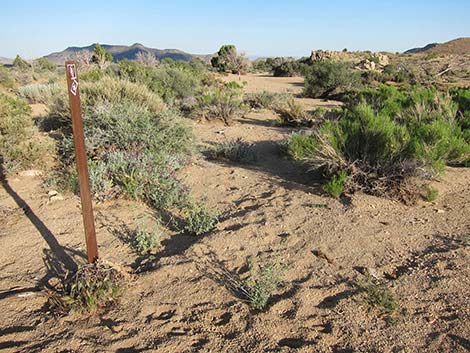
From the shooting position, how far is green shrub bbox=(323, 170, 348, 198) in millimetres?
5051

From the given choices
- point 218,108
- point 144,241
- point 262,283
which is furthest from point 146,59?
point 262,283

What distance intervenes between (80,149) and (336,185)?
3.31m

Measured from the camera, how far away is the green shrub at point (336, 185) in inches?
199

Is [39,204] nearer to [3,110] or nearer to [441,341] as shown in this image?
[3,110]

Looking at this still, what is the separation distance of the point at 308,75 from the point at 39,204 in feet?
48.3

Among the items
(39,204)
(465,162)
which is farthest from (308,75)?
(39,204)

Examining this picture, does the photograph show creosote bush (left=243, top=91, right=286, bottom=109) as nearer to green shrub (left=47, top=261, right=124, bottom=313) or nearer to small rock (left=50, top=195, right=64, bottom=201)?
small rock (left=50, top=195, right=64, bottom=201)

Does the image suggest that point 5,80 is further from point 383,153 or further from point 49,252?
point 383,153

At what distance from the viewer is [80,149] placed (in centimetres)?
289

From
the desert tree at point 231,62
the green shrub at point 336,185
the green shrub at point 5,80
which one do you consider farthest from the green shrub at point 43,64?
the green shrub at point 336,185

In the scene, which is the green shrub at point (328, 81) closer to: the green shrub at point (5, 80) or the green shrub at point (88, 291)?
the green shrub at point (5, 80)

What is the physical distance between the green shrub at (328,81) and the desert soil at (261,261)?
38.5 ft

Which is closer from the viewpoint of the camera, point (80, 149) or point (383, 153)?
point (80, 149)

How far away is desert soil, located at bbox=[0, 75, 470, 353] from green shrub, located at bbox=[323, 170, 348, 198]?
5.9 inches
